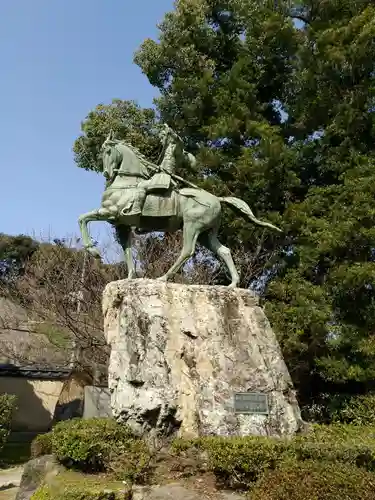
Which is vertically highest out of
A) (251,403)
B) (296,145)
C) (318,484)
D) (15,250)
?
(15,250)

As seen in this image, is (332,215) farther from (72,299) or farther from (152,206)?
(72,299)

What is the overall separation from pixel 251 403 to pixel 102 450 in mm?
2367

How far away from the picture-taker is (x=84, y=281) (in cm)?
1730

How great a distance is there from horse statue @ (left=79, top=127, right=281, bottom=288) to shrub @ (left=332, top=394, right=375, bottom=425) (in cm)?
416

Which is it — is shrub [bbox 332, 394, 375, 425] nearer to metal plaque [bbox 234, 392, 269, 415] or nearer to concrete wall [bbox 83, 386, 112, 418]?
metal plaque [bbox 234, 392, 269, 415]

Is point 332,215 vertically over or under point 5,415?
over

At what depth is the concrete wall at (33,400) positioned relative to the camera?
68.5 feet

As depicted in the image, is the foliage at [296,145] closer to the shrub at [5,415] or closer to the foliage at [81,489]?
the shrub at [5,415]

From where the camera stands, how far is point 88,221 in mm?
9859

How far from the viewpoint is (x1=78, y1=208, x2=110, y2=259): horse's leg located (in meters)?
9.76

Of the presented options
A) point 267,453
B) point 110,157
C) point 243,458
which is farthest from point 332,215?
point 243,458

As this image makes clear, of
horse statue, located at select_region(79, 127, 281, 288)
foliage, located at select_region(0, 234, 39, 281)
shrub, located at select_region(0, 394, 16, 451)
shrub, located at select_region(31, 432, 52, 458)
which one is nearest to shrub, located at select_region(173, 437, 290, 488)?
horse statue, located at select_region(79, 127, 281, 288)

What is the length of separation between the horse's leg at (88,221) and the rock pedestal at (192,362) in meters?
0.96

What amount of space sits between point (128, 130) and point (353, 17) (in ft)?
25.5
